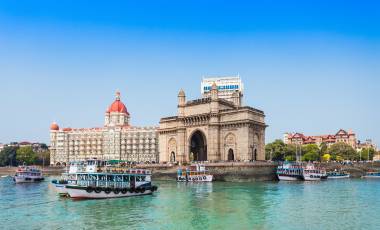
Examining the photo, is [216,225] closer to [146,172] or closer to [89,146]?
[146,172]

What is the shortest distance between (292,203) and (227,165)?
34.1 metres

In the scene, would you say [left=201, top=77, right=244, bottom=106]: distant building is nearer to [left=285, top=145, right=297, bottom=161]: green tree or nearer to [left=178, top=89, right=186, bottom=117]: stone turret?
[left=285, top=145, right=297, bottom=161]: green tree

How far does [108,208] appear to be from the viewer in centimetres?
3912

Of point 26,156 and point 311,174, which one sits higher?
point 26,156

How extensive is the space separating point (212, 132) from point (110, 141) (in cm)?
6383

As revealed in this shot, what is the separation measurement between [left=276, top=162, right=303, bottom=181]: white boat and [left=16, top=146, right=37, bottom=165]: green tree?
106272 millimetres

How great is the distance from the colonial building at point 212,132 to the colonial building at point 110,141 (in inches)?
1621

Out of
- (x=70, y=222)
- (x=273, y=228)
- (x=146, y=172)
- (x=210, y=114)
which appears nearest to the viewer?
(x=273, y=228)

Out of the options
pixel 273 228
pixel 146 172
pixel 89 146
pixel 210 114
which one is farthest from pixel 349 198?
pixel 89 146

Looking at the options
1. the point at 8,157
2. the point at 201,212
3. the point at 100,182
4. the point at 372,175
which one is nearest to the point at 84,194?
the point at 100,182

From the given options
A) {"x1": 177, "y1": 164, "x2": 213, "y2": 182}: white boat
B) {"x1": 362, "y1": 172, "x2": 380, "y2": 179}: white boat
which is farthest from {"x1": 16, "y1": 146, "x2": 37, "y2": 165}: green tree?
{"x1": 362, "y1": 172, "x2": 380, "y2": 179}: white boat

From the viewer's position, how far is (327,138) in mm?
166375

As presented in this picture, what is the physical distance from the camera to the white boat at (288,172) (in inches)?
2980

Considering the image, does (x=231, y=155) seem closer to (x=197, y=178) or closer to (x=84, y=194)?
(x=197, y=178)
